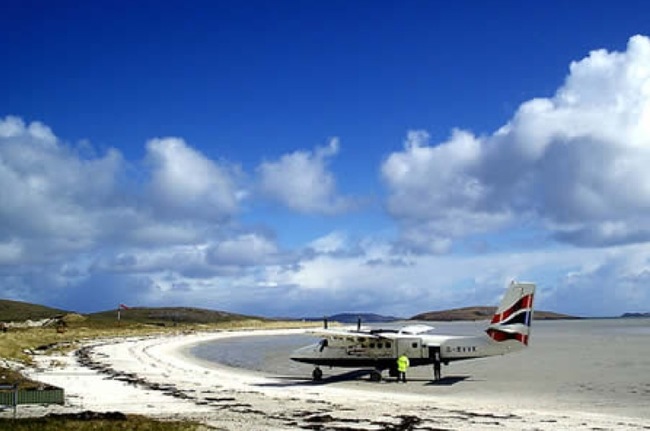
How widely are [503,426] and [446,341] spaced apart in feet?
51.2

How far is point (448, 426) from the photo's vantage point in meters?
21.9

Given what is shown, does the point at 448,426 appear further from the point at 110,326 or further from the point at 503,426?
the point at 110,326

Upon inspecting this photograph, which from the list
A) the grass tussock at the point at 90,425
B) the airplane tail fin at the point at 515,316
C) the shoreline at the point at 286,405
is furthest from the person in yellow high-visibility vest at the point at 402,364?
the grass tussock at the point at 90,425

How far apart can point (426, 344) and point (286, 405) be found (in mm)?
12567

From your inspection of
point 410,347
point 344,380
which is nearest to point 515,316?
point 410,347

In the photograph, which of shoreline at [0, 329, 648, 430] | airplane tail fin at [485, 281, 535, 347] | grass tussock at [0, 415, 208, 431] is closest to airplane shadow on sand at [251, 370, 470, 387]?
shoreline at [0, 329, 648, 430]

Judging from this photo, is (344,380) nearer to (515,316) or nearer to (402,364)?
(402,364)

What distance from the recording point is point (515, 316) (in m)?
36.7

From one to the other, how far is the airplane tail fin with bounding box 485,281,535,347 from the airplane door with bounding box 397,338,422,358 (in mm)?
4044

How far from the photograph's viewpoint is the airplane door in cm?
3766

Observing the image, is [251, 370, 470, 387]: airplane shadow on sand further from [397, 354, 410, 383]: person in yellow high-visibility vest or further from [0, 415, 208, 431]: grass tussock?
[0, 415, 208, 431]: grass tussock

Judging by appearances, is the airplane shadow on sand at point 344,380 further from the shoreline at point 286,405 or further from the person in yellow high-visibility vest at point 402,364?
Result: the person in yellow high-visibility vest at point 402,364

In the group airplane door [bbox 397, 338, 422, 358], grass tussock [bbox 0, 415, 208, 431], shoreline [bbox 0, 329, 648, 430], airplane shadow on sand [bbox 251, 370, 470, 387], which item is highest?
airplane door [bbox 397, 338, 422, 358]

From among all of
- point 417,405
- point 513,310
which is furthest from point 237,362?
point 417,405
